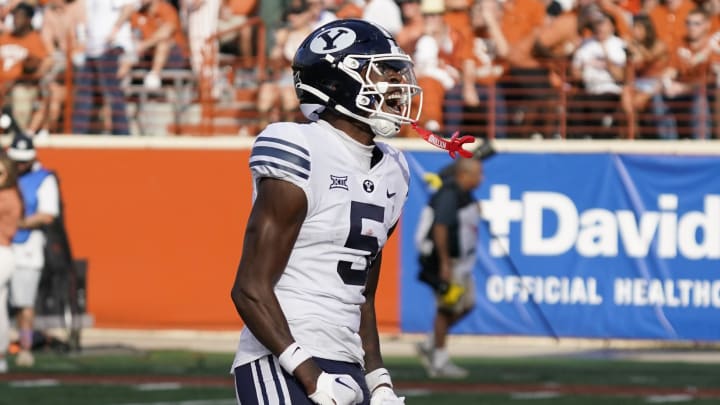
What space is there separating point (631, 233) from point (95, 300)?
5478 millimetres

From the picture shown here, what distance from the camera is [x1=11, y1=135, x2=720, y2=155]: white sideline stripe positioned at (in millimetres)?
16266

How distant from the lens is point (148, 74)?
16859mm

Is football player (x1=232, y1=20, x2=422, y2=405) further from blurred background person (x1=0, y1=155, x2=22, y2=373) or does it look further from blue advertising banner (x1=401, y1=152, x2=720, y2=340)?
blue advertising banner (x1=401, y1=152, x2=720, y2=340)

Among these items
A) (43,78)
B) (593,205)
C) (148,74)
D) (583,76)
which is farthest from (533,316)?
(43,78)

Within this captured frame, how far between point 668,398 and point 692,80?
17.5ft

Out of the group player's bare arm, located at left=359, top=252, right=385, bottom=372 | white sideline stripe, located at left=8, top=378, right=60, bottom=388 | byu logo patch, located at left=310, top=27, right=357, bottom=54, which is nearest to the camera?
byu logo patch, located at left=310, top=27, right=357, bottom=54

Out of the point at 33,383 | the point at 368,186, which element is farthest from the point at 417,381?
the point at 368,186

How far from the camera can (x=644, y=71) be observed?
16.4 m

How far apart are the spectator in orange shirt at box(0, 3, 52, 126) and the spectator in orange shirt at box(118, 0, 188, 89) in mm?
964

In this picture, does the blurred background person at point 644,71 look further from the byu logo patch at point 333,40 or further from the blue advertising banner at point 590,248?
the byu logo patch at point 333,40

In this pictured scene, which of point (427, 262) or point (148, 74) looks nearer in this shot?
point (427, 262)

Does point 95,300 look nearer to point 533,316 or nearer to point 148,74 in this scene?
point 148,74

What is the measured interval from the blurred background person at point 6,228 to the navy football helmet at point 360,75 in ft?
28.2

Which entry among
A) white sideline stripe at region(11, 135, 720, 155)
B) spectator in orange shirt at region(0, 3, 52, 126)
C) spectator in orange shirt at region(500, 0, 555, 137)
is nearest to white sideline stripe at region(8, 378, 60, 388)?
white sideline stripe at region(11, 135, 720, 155)
